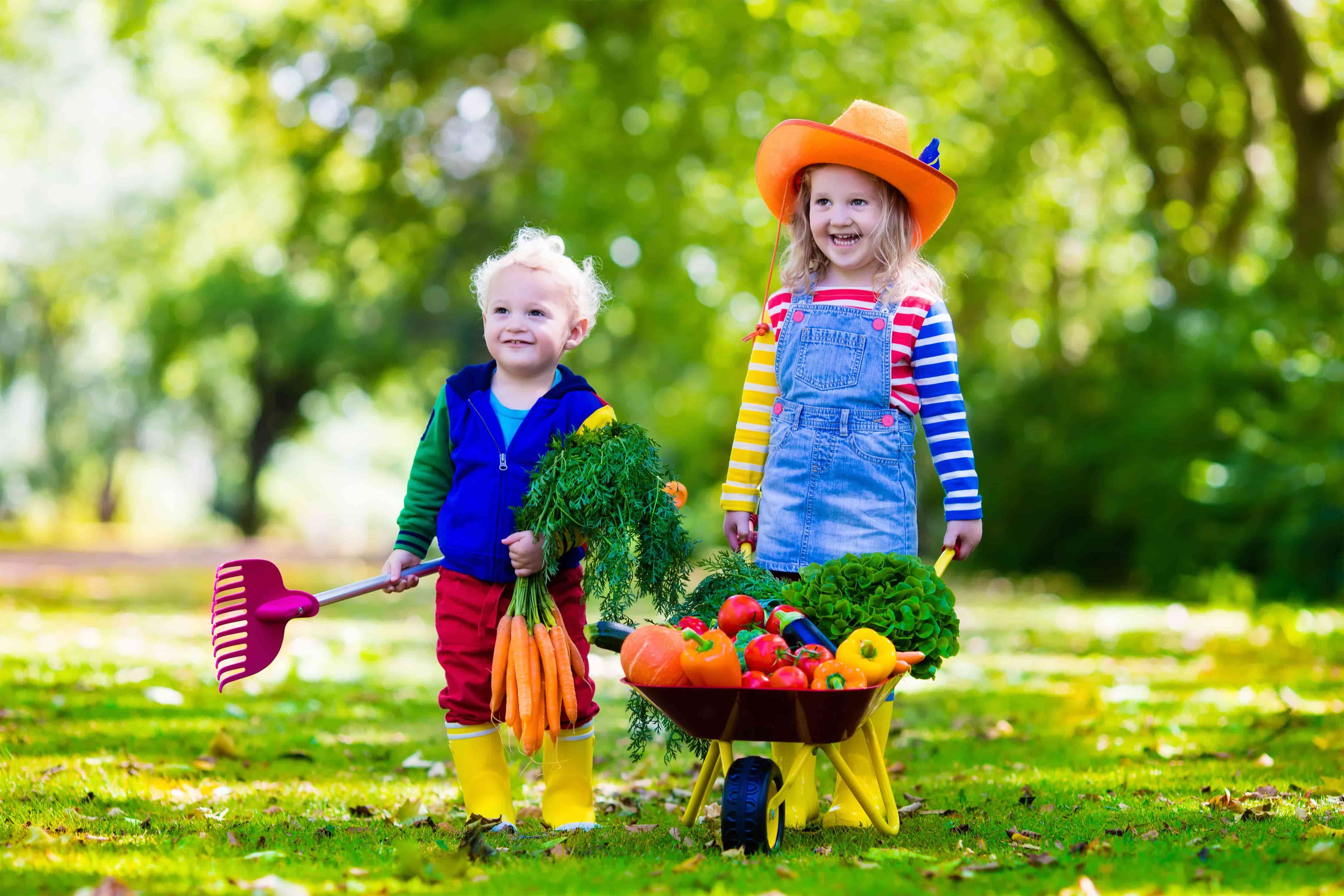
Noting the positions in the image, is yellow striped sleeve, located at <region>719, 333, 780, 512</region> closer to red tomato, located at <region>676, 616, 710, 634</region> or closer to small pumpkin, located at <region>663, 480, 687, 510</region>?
small pumpkin, located at <region>663, 480, 687, 510</region>

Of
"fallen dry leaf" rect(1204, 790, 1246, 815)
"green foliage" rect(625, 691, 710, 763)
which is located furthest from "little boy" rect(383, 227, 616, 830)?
"fallen dry leaf" rect(1204, 790, 1246, 815)

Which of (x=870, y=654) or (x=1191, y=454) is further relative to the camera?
(x=1191, y=454)

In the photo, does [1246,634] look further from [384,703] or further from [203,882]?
[203,882]

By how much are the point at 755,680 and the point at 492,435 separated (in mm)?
1122

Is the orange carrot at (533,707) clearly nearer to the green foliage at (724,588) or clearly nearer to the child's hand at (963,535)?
the green foliage at (724,588)

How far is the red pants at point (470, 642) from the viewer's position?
392cm

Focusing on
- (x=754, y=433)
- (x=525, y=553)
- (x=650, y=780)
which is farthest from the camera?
(x=650, y=780)

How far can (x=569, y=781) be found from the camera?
398 centimetres

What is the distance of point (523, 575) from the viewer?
3.82 meters

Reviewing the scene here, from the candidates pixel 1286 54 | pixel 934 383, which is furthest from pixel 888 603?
pixel 1286 54

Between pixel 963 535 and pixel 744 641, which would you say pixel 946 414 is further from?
pixel 744 641

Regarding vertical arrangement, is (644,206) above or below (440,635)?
above

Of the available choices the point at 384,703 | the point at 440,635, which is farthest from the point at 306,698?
the point at 440,635

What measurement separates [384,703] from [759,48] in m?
10.7
